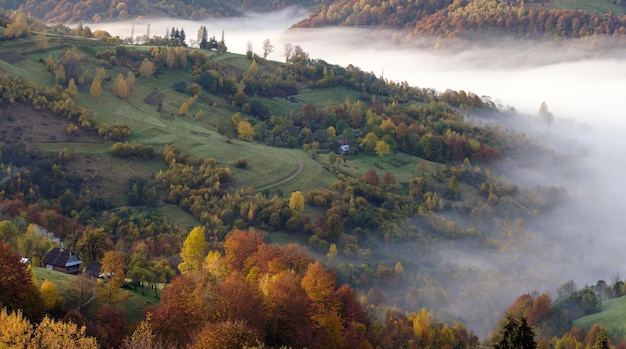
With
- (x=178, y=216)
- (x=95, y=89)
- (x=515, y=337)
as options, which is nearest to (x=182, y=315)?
(x=515, y=337)

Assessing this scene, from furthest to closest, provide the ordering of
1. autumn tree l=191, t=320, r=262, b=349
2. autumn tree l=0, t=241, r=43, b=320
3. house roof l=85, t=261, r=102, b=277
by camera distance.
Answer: house roof l=85, t=261, r=102, b=277 → autumn tree l=0, t=241, r=43, b=320 → autumn tree l=191, t=320, r=262, b=349

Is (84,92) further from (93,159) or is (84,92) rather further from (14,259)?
(14,259)

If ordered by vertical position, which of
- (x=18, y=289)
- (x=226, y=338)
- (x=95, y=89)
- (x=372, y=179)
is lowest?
(x=372, y=179)

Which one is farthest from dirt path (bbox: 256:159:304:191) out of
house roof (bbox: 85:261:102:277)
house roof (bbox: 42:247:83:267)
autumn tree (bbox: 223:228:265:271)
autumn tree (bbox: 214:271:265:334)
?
autumn tree (bbox: 214:271:265:334)

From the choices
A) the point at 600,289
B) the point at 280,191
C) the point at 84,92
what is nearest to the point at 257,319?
the point at 280,191

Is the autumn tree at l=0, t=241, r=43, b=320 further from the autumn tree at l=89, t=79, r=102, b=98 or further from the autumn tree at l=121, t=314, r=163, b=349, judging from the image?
the autumn tree at l=89, t=79, r=102, b=98

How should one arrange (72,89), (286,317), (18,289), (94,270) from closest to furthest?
(18,289) < (286,317) < (94,270) < (72,89)

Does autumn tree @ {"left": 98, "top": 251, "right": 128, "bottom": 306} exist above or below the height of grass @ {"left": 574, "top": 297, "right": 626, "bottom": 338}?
above

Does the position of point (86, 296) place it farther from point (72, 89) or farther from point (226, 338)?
point (72, 89)
